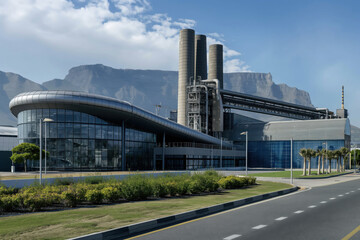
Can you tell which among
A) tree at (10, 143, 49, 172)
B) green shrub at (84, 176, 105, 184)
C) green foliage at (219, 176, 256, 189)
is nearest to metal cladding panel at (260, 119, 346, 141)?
tree at (10, 143, 49, 172)

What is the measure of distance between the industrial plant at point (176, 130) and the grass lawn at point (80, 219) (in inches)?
511

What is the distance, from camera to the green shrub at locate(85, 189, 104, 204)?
1645cm

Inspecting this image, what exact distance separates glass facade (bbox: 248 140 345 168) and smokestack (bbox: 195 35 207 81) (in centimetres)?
3165

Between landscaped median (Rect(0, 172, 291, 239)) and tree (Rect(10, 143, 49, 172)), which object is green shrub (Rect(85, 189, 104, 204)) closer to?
landscaped median (Rect(0, 172, 291, 239))

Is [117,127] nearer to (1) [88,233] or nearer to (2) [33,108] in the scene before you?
(2) [33,108]

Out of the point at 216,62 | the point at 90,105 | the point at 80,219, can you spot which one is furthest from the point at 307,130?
the point at 80,219

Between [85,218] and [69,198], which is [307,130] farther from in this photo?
[85,218]

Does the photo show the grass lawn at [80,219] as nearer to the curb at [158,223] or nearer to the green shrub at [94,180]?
the curb at [158,223]

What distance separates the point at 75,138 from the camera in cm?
5062

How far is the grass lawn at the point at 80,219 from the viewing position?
10.3 meters

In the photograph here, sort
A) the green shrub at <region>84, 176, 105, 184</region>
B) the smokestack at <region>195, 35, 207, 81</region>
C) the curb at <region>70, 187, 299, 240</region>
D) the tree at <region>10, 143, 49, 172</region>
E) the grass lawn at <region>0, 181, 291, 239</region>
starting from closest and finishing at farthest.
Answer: the curb at <region>70, 187, 299, 240</region> < the grass lawn at <region>0, 181, 291, 239</region> < the green shrub at <region>84, 176, 105, 184</region> < the tree at <region>10, 143, 49, 172</region> < the smokestack at <region>195, 35, 207, 81</region>

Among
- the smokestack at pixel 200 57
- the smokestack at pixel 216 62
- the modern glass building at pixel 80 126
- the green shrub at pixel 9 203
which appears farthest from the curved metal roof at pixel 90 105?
the smokestack at pixel 216 62

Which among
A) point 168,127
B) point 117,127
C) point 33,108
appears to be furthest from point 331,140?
point 33,108

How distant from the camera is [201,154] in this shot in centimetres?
6950
